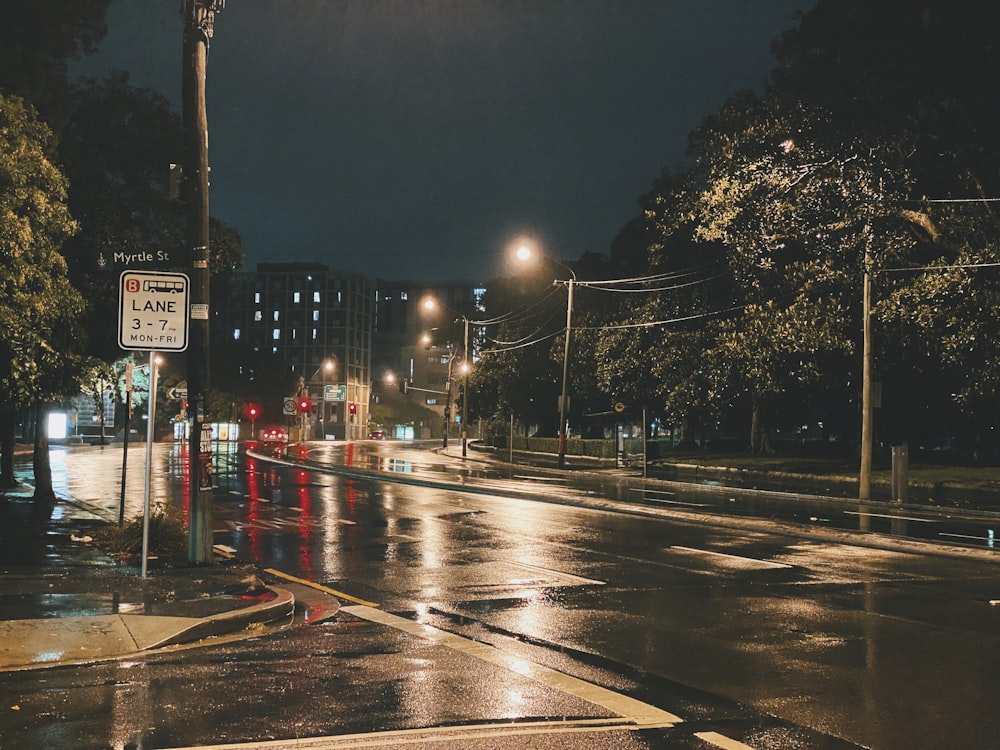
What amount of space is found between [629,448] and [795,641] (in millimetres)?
39816

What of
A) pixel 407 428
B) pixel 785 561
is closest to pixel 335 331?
pixel 407 428

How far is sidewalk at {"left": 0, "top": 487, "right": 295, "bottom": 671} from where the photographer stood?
28.9 feet

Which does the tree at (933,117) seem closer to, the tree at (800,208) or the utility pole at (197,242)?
the tree at (800,208)

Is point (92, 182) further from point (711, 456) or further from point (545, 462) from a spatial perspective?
point (711, 456)

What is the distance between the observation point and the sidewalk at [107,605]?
28.9 ft

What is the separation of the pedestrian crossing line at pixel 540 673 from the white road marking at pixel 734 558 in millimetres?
6088

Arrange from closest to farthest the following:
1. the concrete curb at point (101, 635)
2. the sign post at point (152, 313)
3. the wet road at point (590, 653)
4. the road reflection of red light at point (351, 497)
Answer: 1. the wet road at point (590, 653)
2. the concrete curb at point (101, 635)
3. the sign post at point (152, 313)
4. the road reflection of red light at point (351, 497)

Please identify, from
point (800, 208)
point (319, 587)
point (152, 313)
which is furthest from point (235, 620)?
point (800, 208)

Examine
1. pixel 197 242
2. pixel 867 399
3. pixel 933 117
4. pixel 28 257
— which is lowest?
pixel 867 399

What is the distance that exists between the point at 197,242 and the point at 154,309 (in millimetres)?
1711

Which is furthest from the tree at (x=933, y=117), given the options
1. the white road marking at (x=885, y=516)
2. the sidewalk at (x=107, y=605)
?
the sidewalk at (x=107, y=605)

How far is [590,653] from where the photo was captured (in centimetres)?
911

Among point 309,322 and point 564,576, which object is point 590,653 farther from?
point 309,322

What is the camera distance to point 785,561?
15.4 meters
